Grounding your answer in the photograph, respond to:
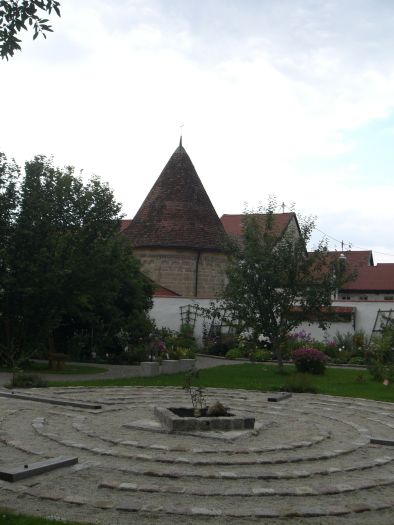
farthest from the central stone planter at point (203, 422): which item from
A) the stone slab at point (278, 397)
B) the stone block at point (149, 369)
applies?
the stone block at point (149, 369)

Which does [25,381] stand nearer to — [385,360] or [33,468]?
[33,468]

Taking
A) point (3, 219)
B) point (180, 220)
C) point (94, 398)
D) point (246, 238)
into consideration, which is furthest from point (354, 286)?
point (94, 398)

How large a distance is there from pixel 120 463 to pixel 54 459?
790mm

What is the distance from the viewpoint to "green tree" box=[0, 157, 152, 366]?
1933 cm

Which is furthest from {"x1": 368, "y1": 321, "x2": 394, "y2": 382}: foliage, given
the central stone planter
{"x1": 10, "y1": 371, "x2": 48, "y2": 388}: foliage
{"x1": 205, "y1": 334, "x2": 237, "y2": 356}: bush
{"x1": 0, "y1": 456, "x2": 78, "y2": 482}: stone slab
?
{"x1": 0, "y1": 456, "x2": 78, "y2": 482}: stone slab

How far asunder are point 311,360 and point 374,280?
32.2 meters

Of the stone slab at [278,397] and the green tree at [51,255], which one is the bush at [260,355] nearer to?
the green tree at [51,255]

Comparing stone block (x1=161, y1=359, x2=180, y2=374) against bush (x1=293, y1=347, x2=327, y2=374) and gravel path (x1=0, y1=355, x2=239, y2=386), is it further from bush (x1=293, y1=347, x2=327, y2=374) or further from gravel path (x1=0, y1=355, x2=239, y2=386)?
bush (x1=293, y1=347, x2=327, y2=374)

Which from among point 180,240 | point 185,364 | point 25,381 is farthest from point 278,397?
point 180,240

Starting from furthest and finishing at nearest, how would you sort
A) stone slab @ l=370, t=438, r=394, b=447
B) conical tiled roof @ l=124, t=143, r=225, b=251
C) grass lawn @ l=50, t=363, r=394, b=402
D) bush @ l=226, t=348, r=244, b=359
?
conical tiled roof @ l=124, t=143, r=225, b=251, bush @ l=226, t=348, r=244, b=359, grass lawn @ l=50, t=363, r=394, b=402, stone slab @ l=370, t=438, r=394, b=447

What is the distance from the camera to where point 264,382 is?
18.1 metres

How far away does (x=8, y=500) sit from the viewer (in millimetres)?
5938

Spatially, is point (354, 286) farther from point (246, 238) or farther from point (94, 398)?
point (94, 398)

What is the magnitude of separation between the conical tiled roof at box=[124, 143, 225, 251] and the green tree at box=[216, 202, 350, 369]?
1394 cm
